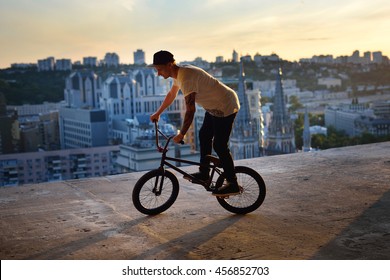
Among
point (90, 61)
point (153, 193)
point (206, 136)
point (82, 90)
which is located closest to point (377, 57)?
point (90, 61)

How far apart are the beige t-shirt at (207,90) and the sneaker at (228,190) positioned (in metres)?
0.44

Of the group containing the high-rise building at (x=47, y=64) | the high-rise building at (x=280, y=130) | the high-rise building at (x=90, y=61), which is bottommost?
the high-rise building at (x=280, y=130)

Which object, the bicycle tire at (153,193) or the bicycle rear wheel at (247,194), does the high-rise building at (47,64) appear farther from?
Result: the bicycle rear wheel at (247,194)

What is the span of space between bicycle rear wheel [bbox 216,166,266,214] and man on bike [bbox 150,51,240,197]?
0.38 feet

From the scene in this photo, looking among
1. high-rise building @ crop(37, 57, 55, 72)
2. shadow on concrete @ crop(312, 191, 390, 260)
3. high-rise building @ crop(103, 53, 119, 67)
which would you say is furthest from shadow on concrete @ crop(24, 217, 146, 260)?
high-rise building @ crop(103, 53, 119, 67)

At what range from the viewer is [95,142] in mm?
21953

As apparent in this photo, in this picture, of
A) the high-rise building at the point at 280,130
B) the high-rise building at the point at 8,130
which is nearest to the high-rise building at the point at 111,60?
the high-rise building at the point at 8,130

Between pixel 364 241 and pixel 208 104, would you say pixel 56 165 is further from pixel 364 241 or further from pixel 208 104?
pixel 364 241

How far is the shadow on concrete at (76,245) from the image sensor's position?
2682mm

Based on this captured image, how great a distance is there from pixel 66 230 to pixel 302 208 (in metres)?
1.52

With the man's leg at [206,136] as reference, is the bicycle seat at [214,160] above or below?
below

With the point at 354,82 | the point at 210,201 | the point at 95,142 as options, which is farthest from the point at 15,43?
the point at 354,82

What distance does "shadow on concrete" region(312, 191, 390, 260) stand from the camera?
2555 mm

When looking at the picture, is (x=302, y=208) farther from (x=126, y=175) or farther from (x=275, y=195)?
(x=126, y=175)
